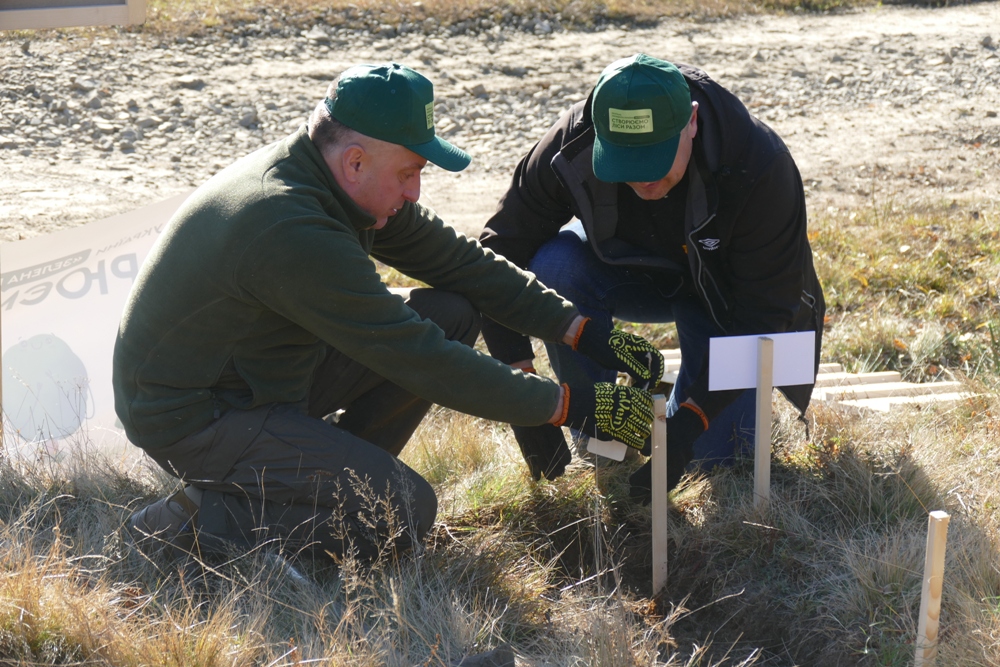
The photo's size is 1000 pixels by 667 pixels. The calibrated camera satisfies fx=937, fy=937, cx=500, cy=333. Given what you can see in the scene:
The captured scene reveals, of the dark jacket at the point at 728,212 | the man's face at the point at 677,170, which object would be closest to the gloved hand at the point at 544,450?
the dark jacket at the point at 728,212

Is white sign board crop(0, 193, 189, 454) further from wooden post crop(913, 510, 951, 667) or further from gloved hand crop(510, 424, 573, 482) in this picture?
wooden post crop(913, 510, 951, 667)

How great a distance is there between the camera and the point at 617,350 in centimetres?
323

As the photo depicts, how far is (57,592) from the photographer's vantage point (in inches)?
96.3

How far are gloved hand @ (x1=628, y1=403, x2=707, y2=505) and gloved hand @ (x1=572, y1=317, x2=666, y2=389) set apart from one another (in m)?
0.20

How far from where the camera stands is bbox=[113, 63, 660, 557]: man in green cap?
2582 millimetres

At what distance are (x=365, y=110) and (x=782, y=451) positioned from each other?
199cm

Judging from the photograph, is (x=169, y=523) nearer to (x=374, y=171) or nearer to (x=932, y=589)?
(x=374, y=171)

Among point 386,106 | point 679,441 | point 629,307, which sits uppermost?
point 386,106

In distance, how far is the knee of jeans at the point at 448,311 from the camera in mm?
3316

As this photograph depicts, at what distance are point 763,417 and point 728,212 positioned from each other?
2.26 ft

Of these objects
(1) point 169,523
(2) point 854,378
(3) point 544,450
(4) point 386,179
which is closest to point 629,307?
(3) point 544,450

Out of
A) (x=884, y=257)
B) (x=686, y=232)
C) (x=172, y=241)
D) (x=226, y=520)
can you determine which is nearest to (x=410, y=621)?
(x=226, y=520)

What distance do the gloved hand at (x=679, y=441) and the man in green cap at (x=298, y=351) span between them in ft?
1.02

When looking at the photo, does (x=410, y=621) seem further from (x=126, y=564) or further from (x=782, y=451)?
(x=782, y=451)
